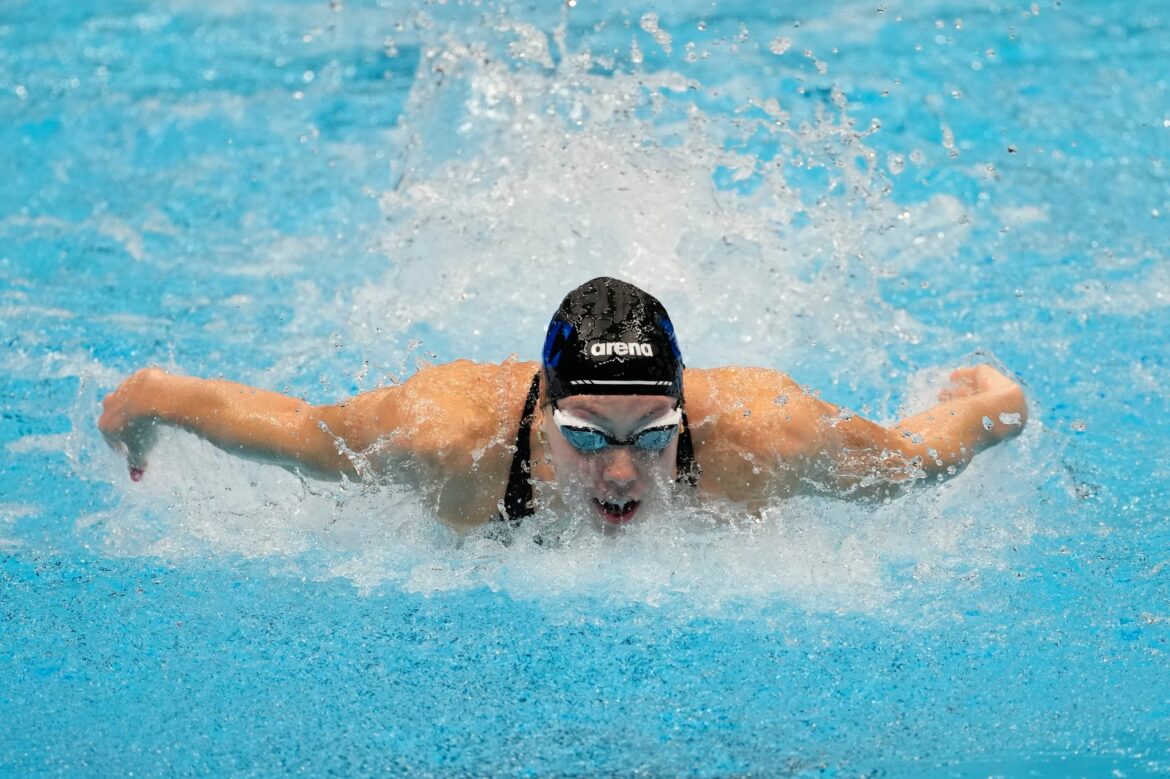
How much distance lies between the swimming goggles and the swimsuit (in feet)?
0.74

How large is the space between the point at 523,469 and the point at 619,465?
0.34 meters

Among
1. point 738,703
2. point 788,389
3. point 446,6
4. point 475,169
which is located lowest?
point 738,703

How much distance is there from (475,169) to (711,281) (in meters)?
1.23

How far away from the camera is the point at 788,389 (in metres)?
3.52

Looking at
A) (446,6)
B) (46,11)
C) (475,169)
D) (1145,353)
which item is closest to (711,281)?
(475,169)

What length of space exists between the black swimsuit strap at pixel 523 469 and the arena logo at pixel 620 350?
345mm

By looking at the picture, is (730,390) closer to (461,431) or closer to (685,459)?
(685,459)

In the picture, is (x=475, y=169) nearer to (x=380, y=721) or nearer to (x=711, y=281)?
(x=711, y=281)

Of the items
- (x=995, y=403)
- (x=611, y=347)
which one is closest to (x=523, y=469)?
(x=611, y=347)

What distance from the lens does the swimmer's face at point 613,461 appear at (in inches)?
125

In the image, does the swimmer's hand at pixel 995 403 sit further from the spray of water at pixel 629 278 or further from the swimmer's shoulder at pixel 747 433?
the swimmer's shoulder at pixel 747 433

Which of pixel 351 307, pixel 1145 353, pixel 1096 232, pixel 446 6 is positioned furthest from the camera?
pixel 446 6

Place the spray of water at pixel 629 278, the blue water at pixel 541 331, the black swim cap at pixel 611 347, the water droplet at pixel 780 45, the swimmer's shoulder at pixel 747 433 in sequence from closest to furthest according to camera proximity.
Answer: the black swim cap at pixel 611 347
the blue water at pixel 541 331
the swimmer's shoulder at pixel 747 433
the spray of water at pixel 629 278
the water droplet at pixel 780 45

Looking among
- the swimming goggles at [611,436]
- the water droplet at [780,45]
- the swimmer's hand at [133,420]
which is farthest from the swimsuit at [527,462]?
the water droplet at [780,45]
